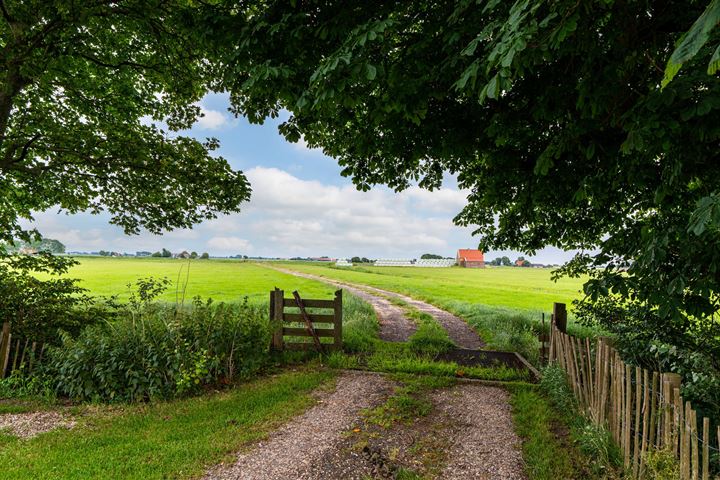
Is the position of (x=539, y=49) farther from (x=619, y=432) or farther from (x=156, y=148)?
(x=156, y=148)

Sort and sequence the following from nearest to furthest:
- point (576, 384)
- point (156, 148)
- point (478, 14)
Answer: point (478, 14) → point (576, 384) → point (156, 148)

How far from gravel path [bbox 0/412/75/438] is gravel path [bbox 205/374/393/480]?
3524mm

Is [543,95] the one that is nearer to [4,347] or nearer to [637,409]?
[637,409]

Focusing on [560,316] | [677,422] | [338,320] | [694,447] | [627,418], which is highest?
[560,316]

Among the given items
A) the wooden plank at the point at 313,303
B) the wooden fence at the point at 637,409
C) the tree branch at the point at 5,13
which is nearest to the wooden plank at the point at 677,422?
the wooden fence at the point at 637,409

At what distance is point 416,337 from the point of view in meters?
10.9

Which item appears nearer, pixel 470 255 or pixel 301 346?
pixel 301 346

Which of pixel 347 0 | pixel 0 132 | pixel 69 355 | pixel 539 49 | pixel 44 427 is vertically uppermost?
pixel 347 0

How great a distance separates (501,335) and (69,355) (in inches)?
476

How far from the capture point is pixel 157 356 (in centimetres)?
687

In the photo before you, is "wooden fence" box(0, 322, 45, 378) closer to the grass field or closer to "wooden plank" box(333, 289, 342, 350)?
the grass field

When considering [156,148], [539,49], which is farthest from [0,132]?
[539,49]

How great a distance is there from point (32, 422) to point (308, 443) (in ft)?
16.1

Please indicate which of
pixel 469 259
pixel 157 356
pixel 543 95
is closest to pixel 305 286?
pixel 157 356
